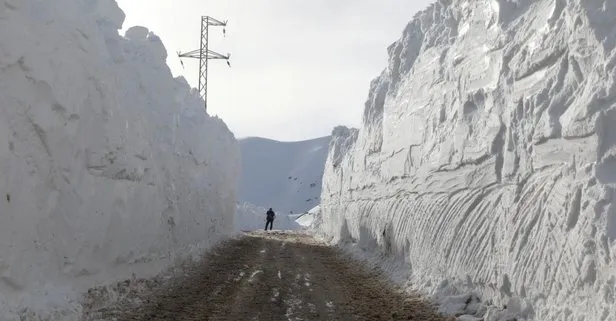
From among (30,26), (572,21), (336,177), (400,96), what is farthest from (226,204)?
(572,21)

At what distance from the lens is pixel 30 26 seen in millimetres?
8227

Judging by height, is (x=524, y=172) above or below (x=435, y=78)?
below

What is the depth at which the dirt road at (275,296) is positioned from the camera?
9.16 m

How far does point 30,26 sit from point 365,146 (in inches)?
731

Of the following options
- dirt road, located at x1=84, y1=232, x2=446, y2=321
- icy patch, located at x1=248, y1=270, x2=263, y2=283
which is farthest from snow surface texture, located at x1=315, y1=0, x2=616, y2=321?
icy patch, located at x1=248, y1=270, x2=263, y2=283

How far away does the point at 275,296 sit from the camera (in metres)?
10.8

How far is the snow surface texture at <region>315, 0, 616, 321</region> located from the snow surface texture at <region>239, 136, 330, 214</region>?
88.0 metres

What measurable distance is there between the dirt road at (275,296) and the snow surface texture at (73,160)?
1.07 m

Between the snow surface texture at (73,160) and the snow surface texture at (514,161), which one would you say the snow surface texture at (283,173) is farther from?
the snow surface texture at (73,160)

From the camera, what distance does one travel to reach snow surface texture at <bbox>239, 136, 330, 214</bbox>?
370ft

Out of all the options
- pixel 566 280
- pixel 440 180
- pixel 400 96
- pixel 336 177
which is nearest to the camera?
pixel 566 280

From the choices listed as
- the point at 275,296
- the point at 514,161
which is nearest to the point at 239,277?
the point at 275,296

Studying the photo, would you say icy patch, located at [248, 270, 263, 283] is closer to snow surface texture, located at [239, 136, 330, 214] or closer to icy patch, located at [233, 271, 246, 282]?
icy patch, located at [233, 271, 246, 282]

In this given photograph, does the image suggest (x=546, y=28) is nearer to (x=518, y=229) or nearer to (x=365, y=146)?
(x=518, y=229)
